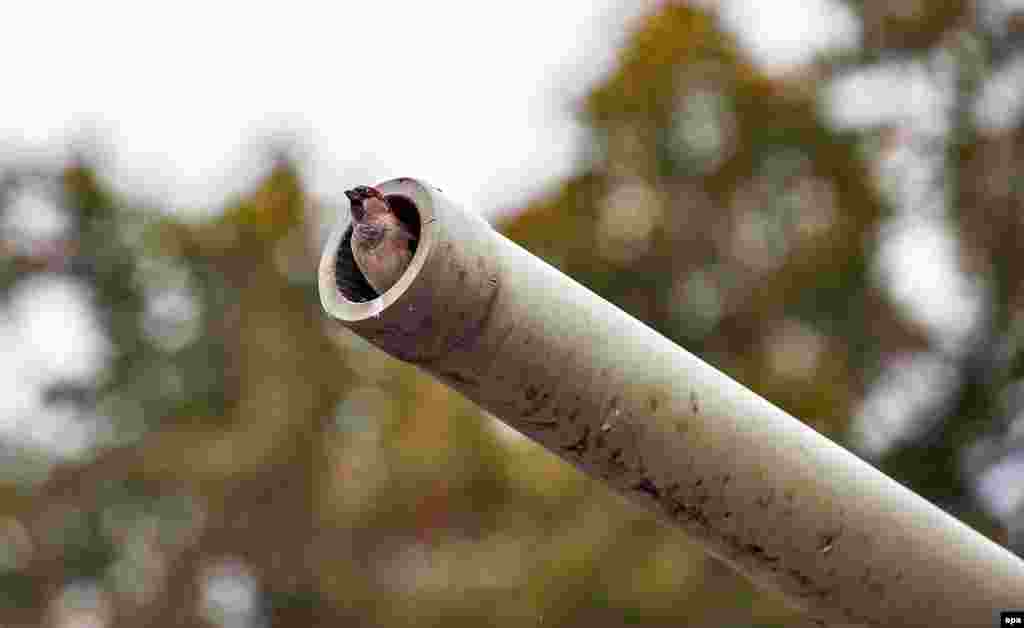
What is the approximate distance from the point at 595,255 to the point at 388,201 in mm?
9418

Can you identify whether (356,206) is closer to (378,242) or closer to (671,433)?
(378,242)

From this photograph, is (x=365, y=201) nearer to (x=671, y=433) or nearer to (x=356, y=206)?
(x=356, y=206)

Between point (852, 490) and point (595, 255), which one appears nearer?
point (852, 490)

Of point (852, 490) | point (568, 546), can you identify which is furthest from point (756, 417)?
point (568, 546)

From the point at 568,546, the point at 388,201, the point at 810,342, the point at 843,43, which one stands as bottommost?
the point at 388,201

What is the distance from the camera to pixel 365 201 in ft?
7.12

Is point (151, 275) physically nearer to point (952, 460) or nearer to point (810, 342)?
point (810, 342)

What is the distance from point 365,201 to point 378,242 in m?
0.04

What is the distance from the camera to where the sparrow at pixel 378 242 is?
2158 mm

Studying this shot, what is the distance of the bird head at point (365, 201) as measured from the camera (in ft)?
7.09

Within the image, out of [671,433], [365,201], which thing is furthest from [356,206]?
[671,433]

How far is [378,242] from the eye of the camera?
2.16 m

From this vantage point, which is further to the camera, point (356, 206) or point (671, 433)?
point (671, 433)

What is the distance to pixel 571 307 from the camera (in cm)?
217
